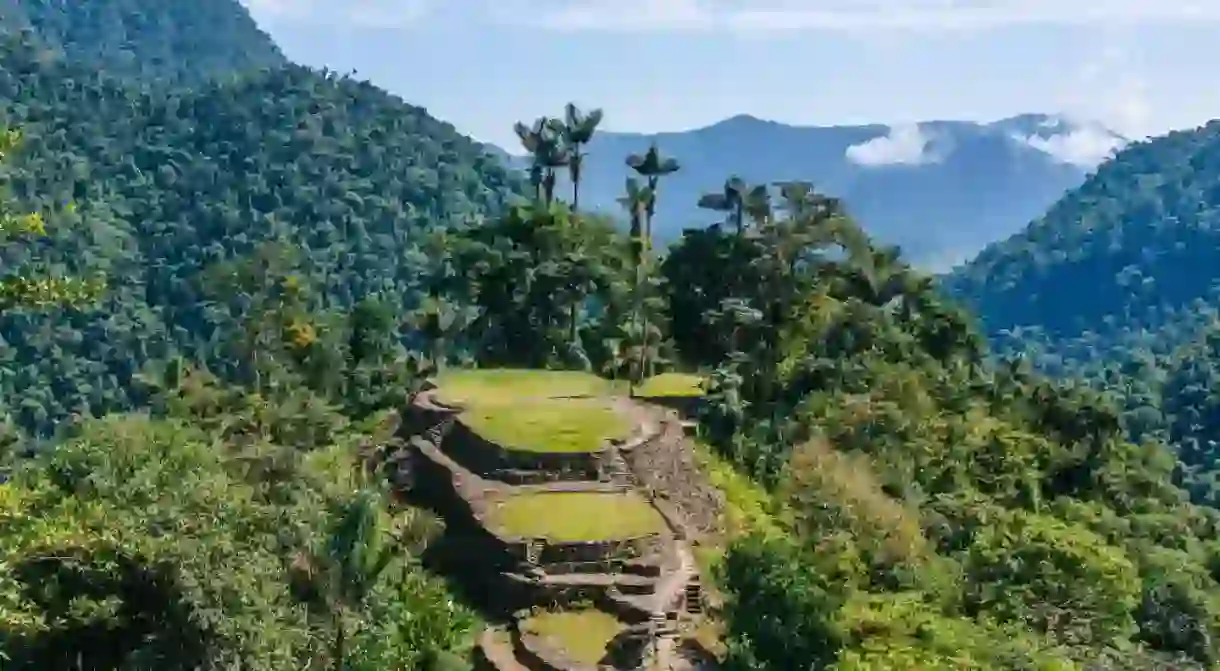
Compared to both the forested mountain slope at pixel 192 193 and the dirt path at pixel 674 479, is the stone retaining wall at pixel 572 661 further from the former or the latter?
the forested mountain slope at pixel 192 193

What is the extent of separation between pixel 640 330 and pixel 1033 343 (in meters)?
83.5

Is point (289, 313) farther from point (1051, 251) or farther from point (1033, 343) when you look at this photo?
point (1051, 251)

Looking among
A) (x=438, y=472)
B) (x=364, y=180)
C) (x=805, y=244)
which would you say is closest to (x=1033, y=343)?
(x=364, y=180)

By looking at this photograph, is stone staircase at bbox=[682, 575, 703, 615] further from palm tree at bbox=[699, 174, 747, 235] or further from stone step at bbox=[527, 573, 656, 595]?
palm tree at bbox=[699, 174, 747, 235]

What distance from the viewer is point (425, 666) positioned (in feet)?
56.7

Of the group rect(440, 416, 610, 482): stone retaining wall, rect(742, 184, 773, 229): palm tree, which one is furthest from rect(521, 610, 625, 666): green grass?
rect(742, 184, 773, 229): palm tree

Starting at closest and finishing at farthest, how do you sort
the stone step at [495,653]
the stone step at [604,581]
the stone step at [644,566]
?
the stone step at [495,653] → the stone step at [604,581] → the stone step at [644,566]

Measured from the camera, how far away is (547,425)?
76.3 ft

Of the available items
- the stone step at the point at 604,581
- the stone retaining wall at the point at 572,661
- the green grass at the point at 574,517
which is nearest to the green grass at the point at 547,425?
the green grass at the point at 574,517

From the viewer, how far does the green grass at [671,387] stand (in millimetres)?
30125

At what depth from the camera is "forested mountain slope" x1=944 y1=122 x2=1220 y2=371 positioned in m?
106

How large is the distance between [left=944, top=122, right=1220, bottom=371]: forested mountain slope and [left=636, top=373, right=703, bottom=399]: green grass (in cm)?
6841

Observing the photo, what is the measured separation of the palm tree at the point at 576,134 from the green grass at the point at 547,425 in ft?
39.3

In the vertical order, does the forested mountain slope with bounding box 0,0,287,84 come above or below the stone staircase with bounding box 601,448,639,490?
above
